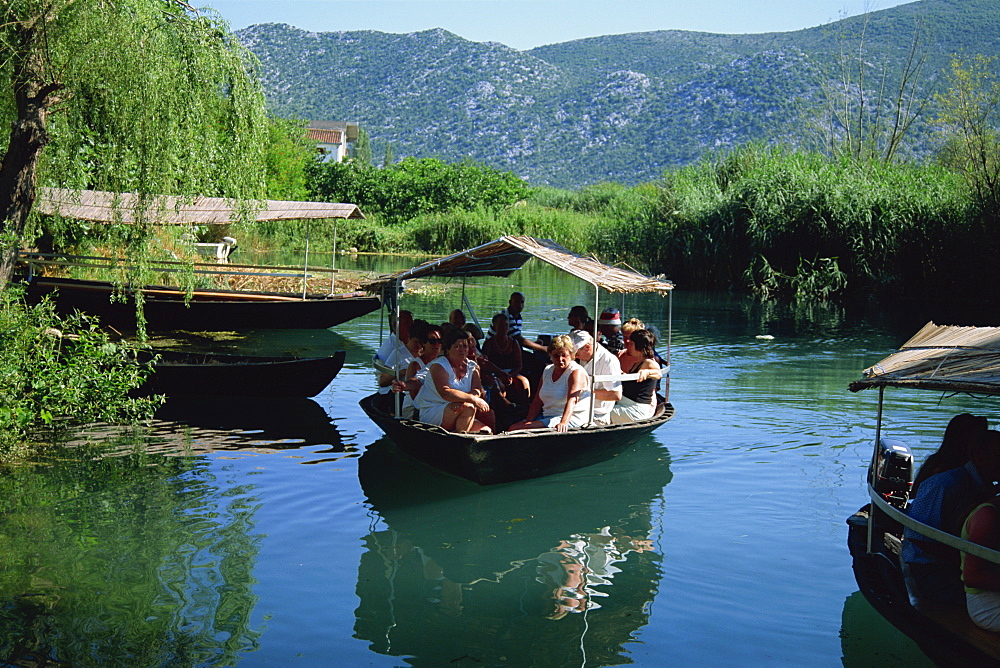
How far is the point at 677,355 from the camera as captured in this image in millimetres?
18062

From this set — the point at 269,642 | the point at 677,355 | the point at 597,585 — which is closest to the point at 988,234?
the point at 677,355

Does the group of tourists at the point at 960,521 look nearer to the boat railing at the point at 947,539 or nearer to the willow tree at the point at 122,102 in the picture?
the boat railing at the point at 947,539

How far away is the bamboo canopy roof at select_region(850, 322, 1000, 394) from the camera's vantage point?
16.6 feet

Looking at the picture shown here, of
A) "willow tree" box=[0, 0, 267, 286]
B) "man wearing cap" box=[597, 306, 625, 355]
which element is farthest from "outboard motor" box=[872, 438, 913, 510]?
"willow tree" box=[0, 0, 267, 286]

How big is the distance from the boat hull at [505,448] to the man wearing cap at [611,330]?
2009 mm

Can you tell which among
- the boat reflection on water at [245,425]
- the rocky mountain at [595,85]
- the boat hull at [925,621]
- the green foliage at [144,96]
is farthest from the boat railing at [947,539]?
the rocky mountain at [595,85]

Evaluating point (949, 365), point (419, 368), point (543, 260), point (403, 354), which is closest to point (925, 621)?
point (949, 365)

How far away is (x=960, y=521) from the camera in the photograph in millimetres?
5199

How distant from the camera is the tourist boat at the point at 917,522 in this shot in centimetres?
486

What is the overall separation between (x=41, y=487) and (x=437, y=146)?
132m

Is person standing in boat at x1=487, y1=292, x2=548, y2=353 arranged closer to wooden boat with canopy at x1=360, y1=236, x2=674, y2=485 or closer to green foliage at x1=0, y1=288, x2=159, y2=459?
wooden boat with canopy at x1=360, y1=236, x2=674, y2=485

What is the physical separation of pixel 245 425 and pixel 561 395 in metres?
4.73

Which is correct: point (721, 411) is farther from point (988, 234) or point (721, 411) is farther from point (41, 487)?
point (988, 234)

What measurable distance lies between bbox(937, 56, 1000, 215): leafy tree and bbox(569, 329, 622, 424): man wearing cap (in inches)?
902
